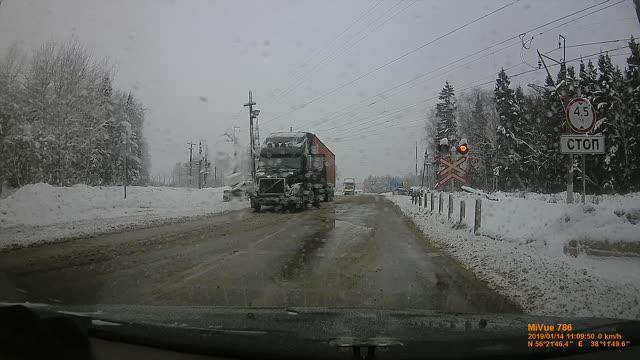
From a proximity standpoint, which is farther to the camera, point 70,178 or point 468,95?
point 70,178

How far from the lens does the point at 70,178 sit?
35812 millimetres

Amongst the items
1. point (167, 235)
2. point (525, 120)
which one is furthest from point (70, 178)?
point (525, 120)

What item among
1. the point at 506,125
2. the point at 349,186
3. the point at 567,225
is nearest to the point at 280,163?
the point at 506,125

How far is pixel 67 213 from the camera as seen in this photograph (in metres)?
20.0

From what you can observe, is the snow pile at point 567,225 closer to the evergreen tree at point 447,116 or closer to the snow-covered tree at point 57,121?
the evergreen tree at point 447,116

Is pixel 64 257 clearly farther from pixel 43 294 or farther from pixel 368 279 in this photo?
pixel 368 279

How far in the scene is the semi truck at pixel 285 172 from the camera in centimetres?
2506

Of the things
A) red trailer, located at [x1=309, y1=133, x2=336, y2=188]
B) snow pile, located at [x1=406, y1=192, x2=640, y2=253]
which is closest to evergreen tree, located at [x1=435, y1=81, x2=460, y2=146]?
red trailer, located at [x1=309, y1=133, x2=336, y2=188]

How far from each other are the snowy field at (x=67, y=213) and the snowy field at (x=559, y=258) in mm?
10650

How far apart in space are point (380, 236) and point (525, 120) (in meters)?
19.9

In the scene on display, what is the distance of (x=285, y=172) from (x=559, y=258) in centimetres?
1822

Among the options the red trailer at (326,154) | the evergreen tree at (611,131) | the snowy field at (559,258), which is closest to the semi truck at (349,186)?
the red trailer at (326,154)

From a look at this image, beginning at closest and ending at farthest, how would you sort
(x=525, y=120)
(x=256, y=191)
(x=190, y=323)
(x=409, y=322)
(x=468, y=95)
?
1. (x=190, y=323)
2. (x=409, y=322)
3. (x=256, y=191)
4. (x=468, y=95)
5. (x=525, y=120)

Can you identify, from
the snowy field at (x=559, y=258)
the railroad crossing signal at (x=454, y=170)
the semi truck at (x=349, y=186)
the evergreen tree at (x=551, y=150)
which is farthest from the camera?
the semi truck at (x=349, y=186)
